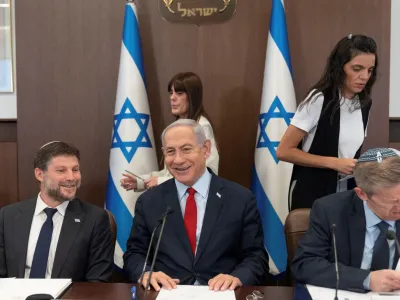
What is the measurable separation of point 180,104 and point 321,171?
39.9 inches

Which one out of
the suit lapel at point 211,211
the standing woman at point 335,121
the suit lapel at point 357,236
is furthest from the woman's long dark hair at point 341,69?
the suit lapel at point 357,236

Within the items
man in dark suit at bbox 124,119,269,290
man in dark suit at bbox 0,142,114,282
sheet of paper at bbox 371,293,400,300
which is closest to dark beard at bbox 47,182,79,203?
man in dark suit at bbox 0,142,114,282

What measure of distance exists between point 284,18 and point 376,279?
232cm

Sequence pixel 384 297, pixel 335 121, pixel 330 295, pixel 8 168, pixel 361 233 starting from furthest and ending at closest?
pixel 8 168 < pixel 335 121 < pixel 361 233 < pixel 330 295 < pixel 384 297

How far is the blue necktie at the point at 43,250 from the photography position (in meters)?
2.23

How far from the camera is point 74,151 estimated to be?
249 centimetres

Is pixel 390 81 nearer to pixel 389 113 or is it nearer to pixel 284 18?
pixel 389 113

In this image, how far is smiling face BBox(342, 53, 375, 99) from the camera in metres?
2.52

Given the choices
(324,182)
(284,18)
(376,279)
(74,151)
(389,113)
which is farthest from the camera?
(389,113)

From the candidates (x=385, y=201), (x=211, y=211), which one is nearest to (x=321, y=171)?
(x=211, y=211)

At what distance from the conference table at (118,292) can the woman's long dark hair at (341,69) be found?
120 centimetres

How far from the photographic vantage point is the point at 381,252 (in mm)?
1853

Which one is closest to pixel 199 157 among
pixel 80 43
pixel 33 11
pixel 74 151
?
pixel 74 151

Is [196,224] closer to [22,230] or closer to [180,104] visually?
[22,230]
